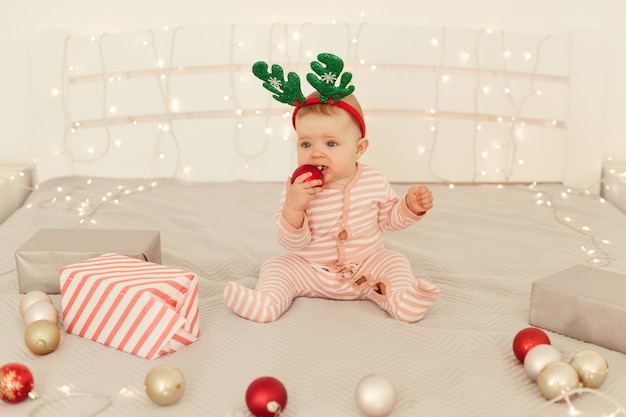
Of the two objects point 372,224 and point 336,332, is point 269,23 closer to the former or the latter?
point 372,224

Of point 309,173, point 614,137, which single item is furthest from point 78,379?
point 614,137

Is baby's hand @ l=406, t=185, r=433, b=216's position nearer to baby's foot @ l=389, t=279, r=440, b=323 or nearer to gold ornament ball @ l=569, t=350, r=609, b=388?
baby's foot @ l=389, t=279, r=440, b=323

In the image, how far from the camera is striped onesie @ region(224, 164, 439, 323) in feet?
4.46

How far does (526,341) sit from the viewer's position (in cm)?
109

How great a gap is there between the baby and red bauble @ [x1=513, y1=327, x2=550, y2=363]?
19cm

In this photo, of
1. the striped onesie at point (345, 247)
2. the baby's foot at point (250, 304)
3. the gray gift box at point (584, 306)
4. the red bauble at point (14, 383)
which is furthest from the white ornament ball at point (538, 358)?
the red bauble at point (14, 383)

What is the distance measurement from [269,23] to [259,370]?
163cm

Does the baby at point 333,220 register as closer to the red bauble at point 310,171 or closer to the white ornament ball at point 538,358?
the red bauble at point 310,171

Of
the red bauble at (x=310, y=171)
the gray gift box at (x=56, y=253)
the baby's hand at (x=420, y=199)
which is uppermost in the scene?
the red bauble at (x=310, y=171)

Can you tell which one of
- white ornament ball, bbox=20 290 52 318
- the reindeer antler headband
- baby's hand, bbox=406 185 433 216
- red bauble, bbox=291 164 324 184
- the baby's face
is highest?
the reindeer antler headband

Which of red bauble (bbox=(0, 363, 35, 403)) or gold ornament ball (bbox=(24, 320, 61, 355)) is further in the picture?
gold ornament ball (bbox=(24, 320, 61, 355))

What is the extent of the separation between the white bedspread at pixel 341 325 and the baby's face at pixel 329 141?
269mm

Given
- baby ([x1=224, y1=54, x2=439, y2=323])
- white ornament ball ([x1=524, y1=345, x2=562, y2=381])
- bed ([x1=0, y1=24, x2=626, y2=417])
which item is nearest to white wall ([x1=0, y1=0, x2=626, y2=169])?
bed ([x1=0, y1=24, x2=626, y2=417])

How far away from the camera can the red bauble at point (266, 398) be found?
36.3 inches
